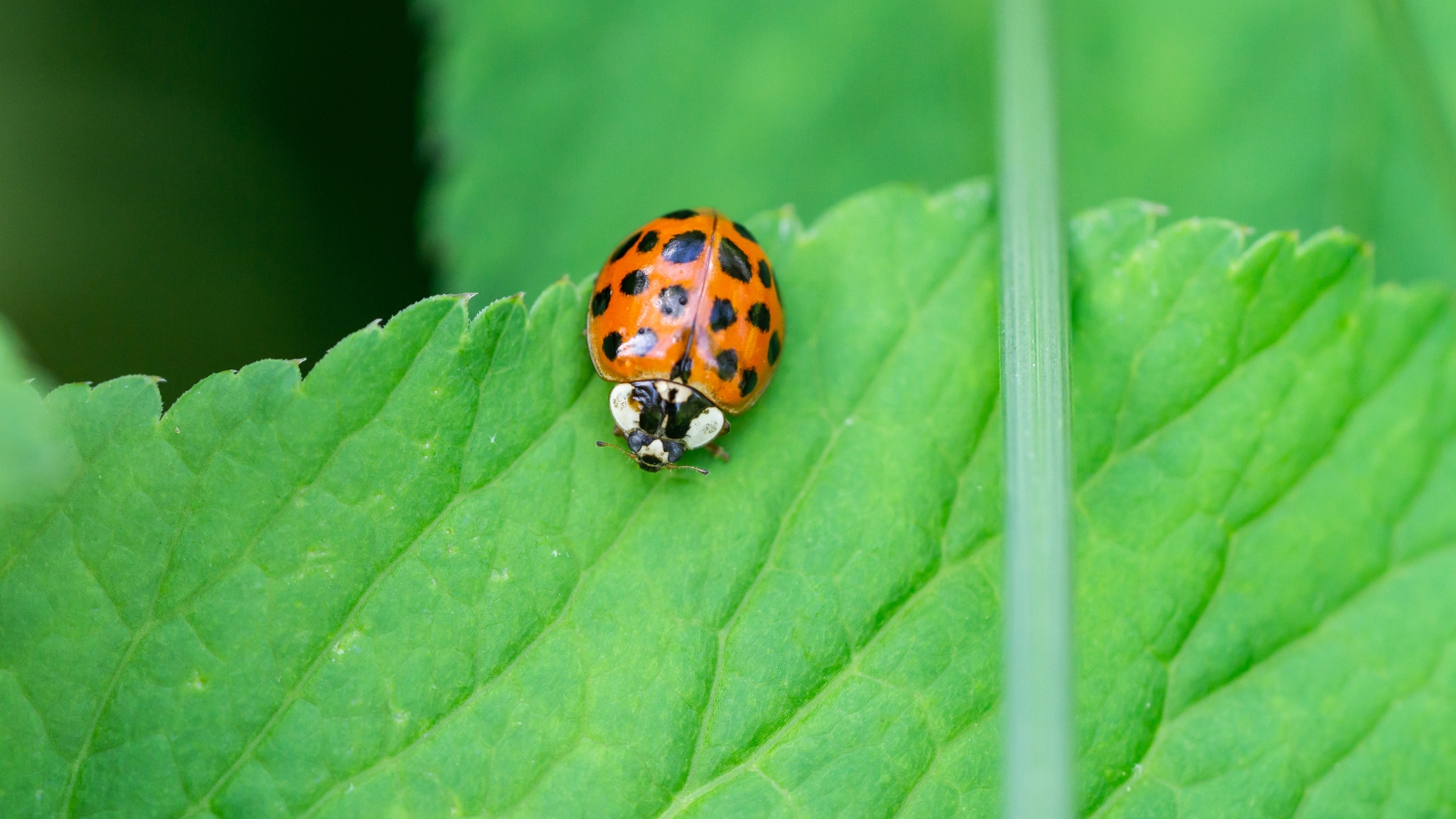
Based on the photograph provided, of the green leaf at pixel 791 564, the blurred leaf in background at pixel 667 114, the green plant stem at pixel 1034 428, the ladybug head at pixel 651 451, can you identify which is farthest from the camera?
the blurred leaf in background at pixel 667 114

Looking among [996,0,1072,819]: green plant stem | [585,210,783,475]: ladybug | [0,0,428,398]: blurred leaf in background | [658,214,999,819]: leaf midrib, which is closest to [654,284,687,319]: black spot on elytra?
[585,210,783,475]: ladybug

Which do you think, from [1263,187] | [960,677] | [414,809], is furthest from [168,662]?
[1263,187]

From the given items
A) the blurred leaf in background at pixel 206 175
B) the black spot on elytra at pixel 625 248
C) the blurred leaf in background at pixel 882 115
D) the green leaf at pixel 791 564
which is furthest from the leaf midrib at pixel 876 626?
the blurred leaf in background at pixel 206 175

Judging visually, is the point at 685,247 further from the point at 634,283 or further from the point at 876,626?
the point at 876,626

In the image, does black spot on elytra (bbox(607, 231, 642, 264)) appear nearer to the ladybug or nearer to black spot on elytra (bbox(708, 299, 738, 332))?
the ladybug

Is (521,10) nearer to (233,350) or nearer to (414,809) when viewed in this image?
(233,350)

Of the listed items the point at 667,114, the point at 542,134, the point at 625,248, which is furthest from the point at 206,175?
the point at 625,248

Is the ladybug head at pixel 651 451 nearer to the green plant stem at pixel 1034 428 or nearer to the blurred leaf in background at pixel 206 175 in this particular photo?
the green plant stem at pixel 1034 428
